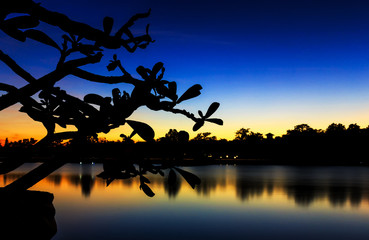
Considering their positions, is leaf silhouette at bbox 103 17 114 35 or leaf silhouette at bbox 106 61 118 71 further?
A: leaf silhouette at bbox 106 61 118 71

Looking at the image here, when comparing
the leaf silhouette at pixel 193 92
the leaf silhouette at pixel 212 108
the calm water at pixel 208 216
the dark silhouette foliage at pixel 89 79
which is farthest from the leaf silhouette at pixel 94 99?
the calm water at pixel 208 216

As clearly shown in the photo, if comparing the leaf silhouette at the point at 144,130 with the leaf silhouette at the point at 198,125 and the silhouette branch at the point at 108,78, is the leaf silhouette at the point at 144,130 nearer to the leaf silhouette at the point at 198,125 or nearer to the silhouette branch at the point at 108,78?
the silhouette branch at the point at 108,78

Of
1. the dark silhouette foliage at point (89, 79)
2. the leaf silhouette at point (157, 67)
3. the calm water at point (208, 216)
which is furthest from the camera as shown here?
the calm water at point (208, 216)

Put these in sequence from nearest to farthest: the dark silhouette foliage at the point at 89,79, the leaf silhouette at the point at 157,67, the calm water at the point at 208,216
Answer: the dark silhouette foliage at the point at 89,79, the leaf silhouette at the point at 157,67, the calm water at the point at 208,216

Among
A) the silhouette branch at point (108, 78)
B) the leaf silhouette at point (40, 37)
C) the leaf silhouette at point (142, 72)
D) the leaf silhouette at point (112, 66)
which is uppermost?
the leaf silhouette at point (40, 37)

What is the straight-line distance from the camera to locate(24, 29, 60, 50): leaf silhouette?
5.86ft

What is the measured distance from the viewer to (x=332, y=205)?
109 ft

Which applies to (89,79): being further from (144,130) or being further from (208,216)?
(208,216)

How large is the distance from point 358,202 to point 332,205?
3907 mm

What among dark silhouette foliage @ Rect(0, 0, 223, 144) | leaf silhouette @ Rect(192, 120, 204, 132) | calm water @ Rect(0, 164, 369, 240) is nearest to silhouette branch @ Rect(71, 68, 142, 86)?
dark silhouette foliage @ Rect(0, 0, 223, 144)

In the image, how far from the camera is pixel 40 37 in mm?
1815

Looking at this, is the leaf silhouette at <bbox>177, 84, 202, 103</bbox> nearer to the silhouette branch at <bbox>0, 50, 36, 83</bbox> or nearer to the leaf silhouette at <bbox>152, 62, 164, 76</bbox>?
the leaf silhouette at <bbox>152, 62, 164, 76</bbox>

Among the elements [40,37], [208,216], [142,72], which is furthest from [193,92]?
[208,216]

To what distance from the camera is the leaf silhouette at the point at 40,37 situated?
179cm
